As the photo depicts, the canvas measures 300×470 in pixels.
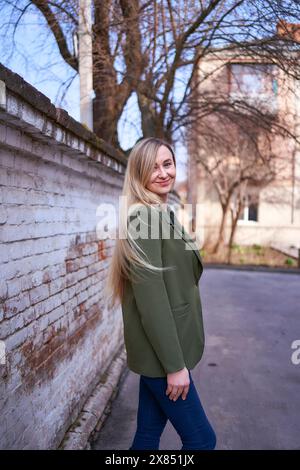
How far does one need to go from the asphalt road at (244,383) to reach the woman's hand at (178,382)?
1.43 metres

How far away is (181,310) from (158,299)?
0.18 m

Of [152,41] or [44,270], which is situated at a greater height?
[152,41]

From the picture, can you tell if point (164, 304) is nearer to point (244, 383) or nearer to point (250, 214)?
point (244, 383)

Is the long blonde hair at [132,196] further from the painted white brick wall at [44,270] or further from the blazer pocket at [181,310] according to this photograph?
the painted white brick wall at [44,270]

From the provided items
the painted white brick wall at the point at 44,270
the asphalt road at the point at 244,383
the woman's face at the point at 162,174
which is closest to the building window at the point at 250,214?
the asphalt road at the point at 244,383

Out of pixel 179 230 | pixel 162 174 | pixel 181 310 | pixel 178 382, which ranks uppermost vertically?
pixel 162 174

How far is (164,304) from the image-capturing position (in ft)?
5.87

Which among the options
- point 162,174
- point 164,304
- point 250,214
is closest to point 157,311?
point 164,304

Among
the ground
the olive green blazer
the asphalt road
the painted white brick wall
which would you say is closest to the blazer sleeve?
the olive green blazer

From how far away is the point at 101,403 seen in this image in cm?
360

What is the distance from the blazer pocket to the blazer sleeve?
10 cm

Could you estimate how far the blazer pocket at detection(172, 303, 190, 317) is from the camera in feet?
6.24

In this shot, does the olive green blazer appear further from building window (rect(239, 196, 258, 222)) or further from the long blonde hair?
building window (rect(239, 196, 258, 222))

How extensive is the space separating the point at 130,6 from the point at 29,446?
15.3ft
